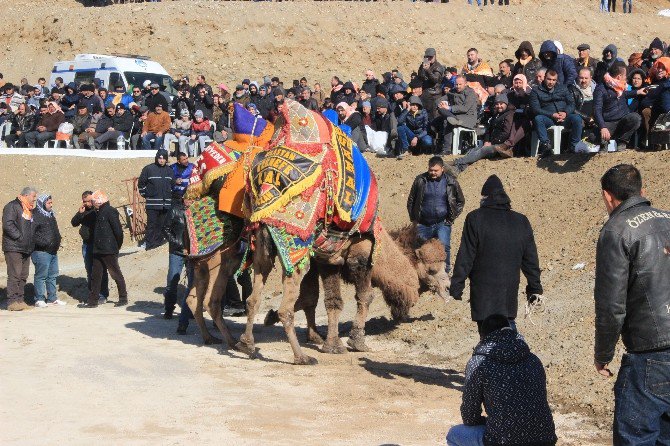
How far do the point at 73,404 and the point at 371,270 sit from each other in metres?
4.34

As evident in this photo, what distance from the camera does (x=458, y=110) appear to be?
19359mm

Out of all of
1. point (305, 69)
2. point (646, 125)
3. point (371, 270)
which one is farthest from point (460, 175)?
point (305, 69)

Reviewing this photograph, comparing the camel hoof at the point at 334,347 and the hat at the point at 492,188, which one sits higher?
the hat at the point at 492,188

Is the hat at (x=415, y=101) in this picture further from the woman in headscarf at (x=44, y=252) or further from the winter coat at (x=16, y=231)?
the winter coat at (x=16, y=231)

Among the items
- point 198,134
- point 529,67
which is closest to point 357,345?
point 529,67

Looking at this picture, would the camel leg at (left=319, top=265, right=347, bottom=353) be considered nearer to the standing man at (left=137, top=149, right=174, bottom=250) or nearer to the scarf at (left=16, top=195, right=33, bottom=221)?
the scarf at (left=16, top=195, right=33, bottom=221)

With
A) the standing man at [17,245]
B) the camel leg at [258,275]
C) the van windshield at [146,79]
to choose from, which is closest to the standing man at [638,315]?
the camel leg at [258,275]

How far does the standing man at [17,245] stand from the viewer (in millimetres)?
17062

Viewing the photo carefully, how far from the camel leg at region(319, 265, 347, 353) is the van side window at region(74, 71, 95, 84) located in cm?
2064

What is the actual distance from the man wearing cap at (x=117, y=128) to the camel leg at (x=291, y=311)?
1499 cm

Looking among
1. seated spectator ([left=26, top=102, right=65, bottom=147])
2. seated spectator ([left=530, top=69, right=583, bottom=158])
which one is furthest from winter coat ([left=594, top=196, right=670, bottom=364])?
seated spectator ([left=26, top=102, right=65, bottom=147])

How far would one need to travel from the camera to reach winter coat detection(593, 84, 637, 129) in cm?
1639

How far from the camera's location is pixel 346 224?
12.4 m

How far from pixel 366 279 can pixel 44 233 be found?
6833 mm
